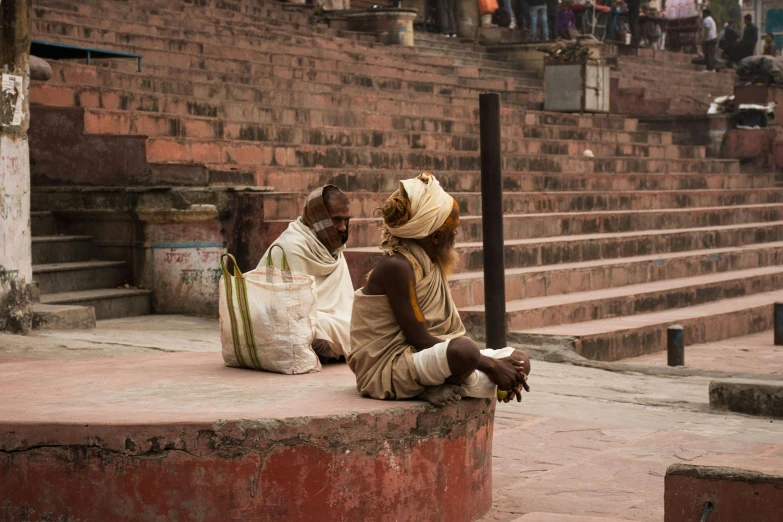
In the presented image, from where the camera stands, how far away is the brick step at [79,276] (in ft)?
29.0

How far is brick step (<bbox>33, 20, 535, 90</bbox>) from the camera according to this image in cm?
1258

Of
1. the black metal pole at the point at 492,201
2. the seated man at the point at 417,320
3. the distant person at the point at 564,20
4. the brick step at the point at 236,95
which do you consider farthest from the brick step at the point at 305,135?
the distant person at the point at 564,20

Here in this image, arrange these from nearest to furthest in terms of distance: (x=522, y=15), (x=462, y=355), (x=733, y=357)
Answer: (x=462, y=355), (x=733, y=357), (x=522, y=15)

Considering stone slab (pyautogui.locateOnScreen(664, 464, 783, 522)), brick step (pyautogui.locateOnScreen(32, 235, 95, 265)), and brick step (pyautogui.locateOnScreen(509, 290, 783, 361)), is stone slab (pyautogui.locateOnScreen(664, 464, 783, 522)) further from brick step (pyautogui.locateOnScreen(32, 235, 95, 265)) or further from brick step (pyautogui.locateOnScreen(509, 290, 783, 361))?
brick step (pyautogui.locateOnScreen(32, 235, 95, 265))

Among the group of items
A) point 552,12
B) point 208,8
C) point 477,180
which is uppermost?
point 552,12

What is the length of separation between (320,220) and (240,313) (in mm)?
1024

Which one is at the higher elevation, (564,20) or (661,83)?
(564,20)

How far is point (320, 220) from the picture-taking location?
19.5 feet

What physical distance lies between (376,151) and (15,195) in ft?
15.9

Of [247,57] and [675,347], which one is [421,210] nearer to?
[675,347]

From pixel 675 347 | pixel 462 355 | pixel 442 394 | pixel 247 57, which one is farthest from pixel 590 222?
pixel 462 355

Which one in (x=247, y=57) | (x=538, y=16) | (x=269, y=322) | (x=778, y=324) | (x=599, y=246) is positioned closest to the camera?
(x=269, y=322)

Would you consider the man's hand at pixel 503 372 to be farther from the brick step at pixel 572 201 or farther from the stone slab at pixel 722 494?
Result: the brick step at pixel 572 201

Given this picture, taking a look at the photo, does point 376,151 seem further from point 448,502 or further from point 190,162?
point 448,502
